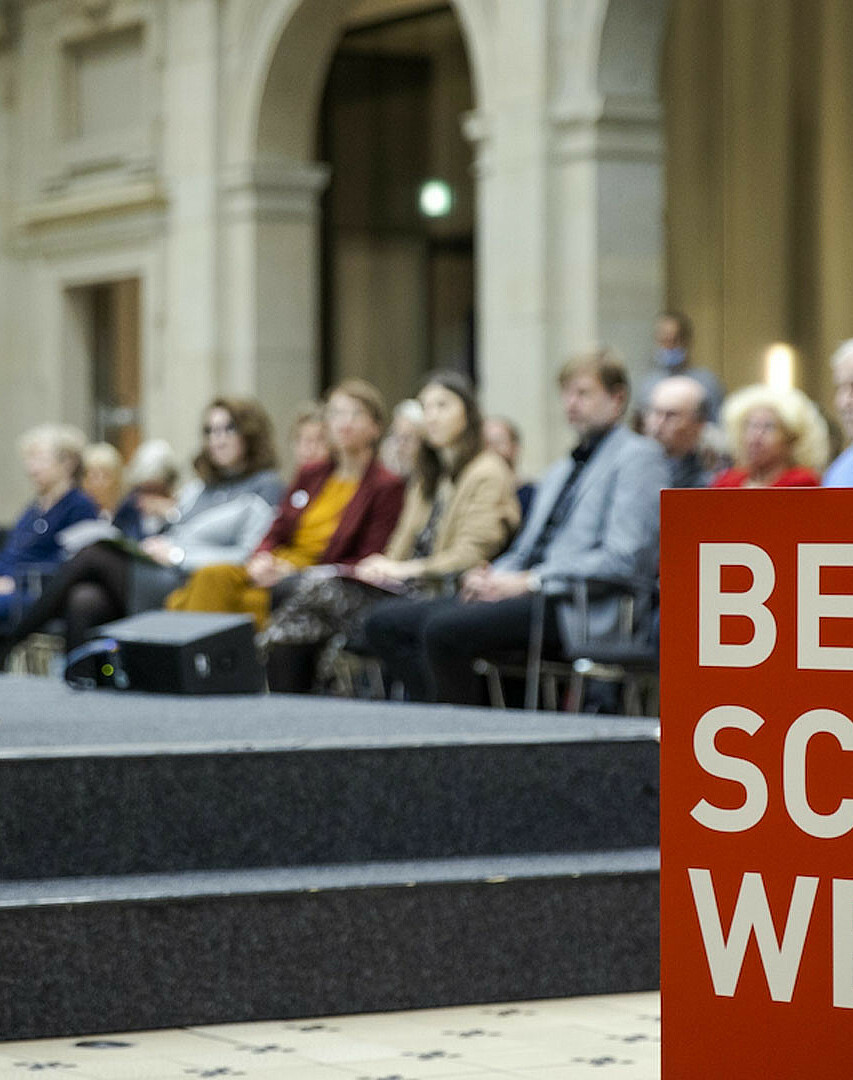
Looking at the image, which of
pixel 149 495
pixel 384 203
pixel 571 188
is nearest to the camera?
pixel 571 188

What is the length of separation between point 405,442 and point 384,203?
23.9 feet

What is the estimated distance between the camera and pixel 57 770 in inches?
154

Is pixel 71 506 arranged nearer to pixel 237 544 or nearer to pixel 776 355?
pixel 237 544

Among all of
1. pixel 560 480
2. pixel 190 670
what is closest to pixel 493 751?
pixel 190 670

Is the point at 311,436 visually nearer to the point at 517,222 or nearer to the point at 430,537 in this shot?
the point at 430,537

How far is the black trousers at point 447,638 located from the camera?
6367 millimetres

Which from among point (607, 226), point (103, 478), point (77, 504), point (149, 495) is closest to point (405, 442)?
point (77, 504)

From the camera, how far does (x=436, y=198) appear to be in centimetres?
1538

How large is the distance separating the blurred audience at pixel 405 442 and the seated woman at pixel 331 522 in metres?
0.16

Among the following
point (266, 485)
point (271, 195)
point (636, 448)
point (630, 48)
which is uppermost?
point (630, 48)

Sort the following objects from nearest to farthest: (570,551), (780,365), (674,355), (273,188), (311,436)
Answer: (570,551)
(311,436)
(674,355)
(273,188)
(780,365)

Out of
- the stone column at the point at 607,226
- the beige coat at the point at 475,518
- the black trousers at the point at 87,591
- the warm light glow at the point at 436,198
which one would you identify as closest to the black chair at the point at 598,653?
the beige coat at the point at 475,518

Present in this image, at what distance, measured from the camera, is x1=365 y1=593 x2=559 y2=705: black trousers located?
20.9 ft

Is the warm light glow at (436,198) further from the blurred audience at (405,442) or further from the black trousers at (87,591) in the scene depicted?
the black trousers at (87,591)
